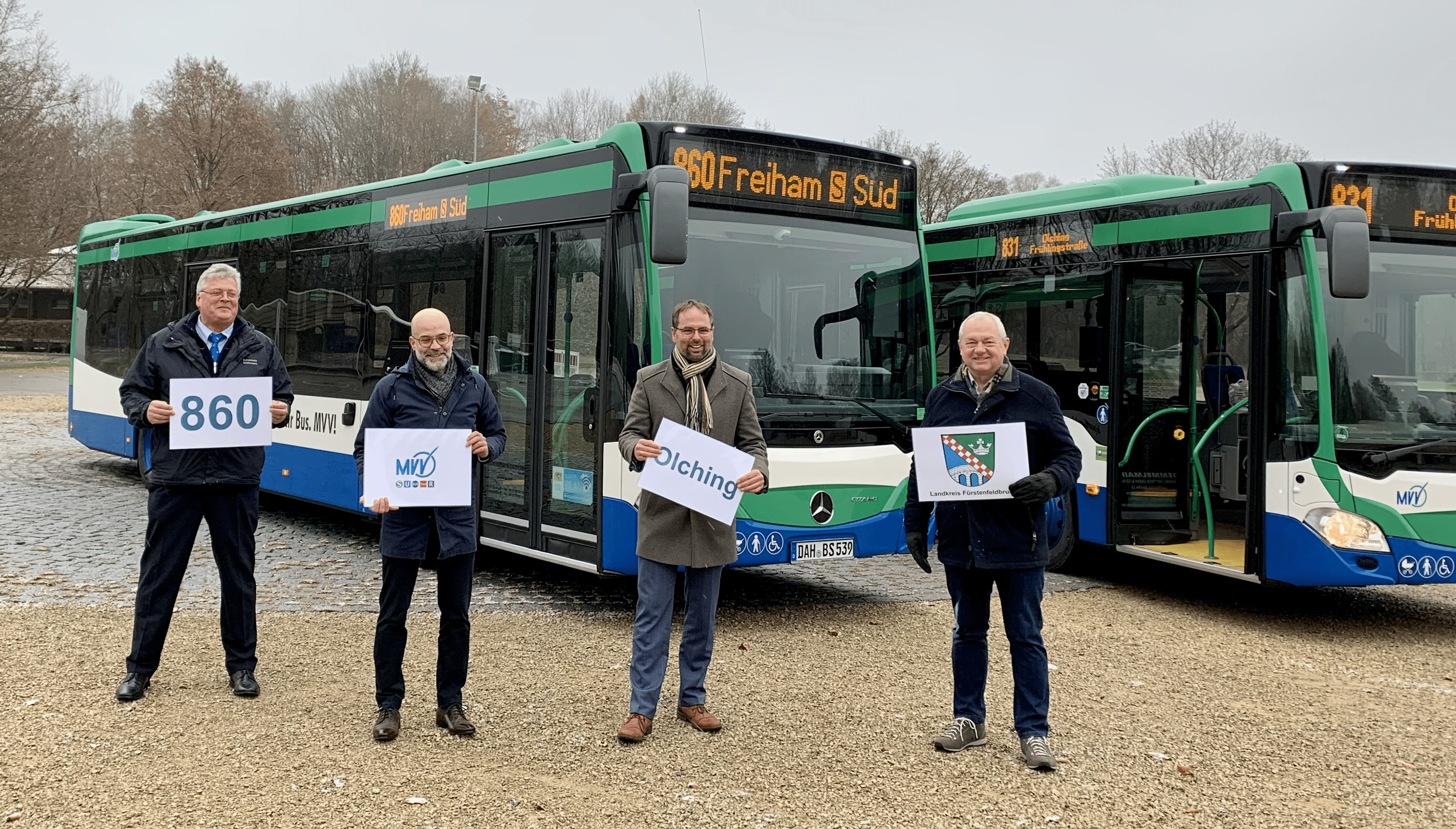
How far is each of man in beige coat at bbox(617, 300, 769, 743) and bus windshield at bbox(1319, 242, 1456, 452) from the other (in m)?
4.41

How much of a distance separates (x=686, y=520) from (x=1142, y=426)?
5075mm

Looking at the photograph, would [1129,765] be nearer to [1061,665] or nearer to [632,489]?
[1061,665]

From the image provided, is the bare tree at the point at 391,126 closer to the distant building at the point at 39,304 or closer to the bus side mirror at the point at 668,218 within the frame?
the distant building at the point at 39,304

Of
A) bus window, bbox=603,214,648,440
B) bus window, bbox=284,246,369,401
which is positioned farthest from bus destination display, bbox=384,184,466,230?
bus window, bbox=603,214,648,440

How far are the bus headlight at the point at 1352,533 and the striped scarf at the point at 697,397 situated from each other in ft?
14.8

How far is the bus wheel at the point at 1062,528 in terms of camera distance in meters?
9.80

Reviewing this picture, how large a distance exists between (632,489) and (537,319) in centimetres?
156

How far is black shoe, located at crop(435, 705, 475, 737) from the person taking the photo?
5.33 m

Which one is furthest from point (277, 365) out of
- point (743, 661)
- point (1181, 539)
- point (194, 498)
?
point (1181, 539)

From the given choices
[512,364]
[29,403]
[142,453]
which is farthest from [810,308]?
[29,403]

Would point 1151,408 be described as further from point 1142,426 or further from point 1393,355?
point 1393,355

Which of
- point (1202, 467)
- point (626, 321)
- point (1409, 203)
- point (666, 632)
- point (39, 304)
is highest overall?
point (39, 304)

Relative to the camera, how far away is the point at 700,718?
557 centimetres

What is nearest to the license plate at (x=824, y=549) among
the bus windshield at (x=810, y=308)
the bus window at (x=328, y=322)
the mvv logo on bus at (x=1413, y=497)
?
the bus windshield at (x=810, y=308)
